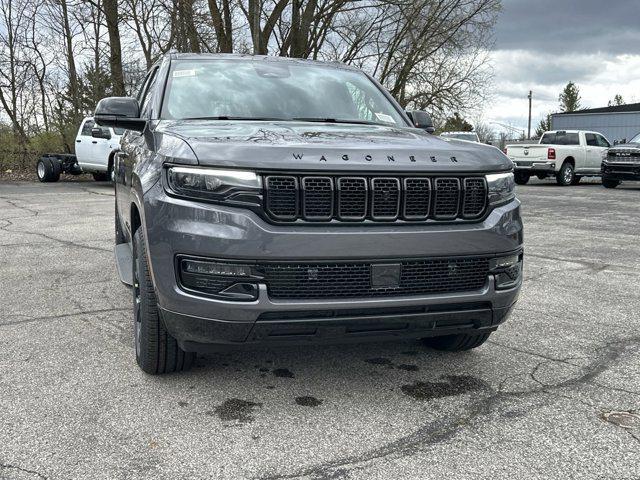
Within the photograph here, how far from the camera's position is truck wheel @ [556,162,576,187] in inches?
864

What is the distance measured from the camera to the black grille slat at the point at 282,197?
2871 millimetres

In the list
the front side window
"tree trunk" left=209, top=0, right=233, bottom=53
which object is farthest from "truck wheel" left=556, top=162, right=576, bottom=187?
"tree trunk" left=209, top=0, right=233, bottom=53

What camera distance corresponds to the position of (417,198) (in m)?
3.07

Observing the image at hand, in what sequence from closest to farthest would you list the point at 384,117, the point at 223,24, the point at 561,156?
the point at 384,117 < the point at 561,156 < the point at 223,24

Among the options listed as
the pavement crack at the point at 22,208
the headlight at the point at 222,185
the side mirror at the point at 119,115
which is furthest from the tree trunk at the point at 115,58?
the headlight at the point at 222,185

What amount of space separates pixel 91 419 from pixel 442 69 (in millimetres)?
25088

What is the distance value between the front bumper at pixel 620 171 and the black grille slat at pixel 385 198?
18818 mm

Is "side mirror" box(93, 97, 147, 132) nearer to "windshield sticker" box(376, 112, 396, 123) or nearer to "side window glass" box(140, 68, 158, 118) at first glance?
"side window glass" box(140, 68, 158, 118)

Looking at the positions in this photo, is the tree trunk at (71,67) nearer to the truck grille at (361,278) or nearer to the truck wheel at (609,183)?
the truck wheel at (609,183)

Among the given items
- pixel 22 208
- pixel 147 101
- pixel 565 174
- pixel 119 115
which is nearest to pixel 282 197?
pixel 119 115

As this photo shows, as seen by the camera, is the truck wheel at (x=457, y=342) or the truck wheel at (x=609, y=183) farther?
the truck wheel at (x=609, y=183)

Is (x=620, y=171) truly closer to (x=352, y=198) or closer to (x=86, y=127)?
(x=86, y=127)

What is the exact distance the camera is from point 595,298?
5543mm

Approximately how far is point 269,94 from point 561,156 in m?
19.4
